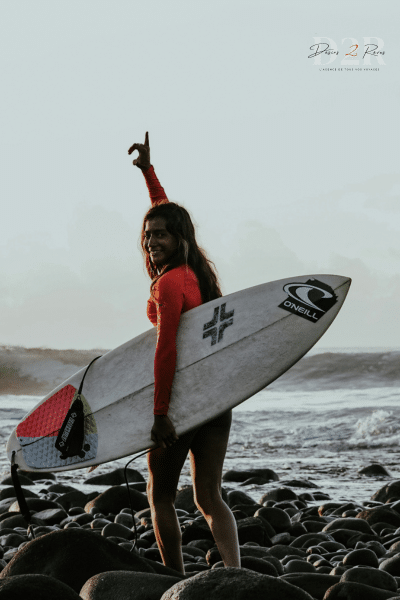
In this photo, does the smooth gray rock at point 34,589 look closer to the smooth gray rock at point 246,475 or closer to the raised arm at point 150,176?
the raised arm at point 150,176

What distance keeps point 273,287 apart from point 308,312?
9.9 inches

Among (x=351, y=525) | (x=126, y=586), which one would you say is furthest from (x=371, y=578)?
(x=351, y=525)

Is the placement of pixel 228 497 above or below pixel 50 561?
below

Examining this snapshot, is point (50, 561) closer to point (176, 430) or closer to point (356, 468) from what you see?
point (176, 430)

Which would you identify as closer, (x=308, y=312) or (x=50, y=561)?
(x=50, y=561)

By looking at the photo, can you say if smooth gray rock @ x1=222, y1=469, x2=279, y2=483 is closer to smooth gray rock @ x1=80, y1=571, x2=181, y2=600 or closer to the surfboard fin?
the surfboard fin

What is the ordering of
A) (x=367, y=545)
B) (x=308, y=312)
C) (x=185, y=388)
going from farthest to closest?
(x=367, y=545) → (x=308, y=312) → (x=185, y=388)

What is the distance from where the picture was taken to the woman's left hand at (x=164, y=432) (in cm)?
292

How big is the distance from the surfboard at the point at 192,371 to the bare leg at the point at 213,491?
0.59ft

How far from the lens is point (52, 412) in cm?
381

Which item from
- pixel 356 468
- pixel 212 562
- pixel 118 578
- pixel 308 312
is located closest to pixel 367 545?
pixel 212 562

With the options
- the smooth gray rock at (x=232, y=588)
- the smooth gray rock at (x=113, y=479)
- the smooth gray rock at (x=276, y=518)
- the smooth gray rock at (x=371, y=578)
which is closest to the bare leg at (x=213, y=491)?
the smooth gray rock at (x=232, y=588)

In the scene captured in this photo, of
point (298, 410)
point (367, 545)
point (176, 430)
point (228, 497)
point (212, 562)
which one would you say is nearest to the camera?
point (176, 430)

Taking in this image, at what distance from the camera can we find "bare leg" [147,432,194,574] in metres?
2.96
